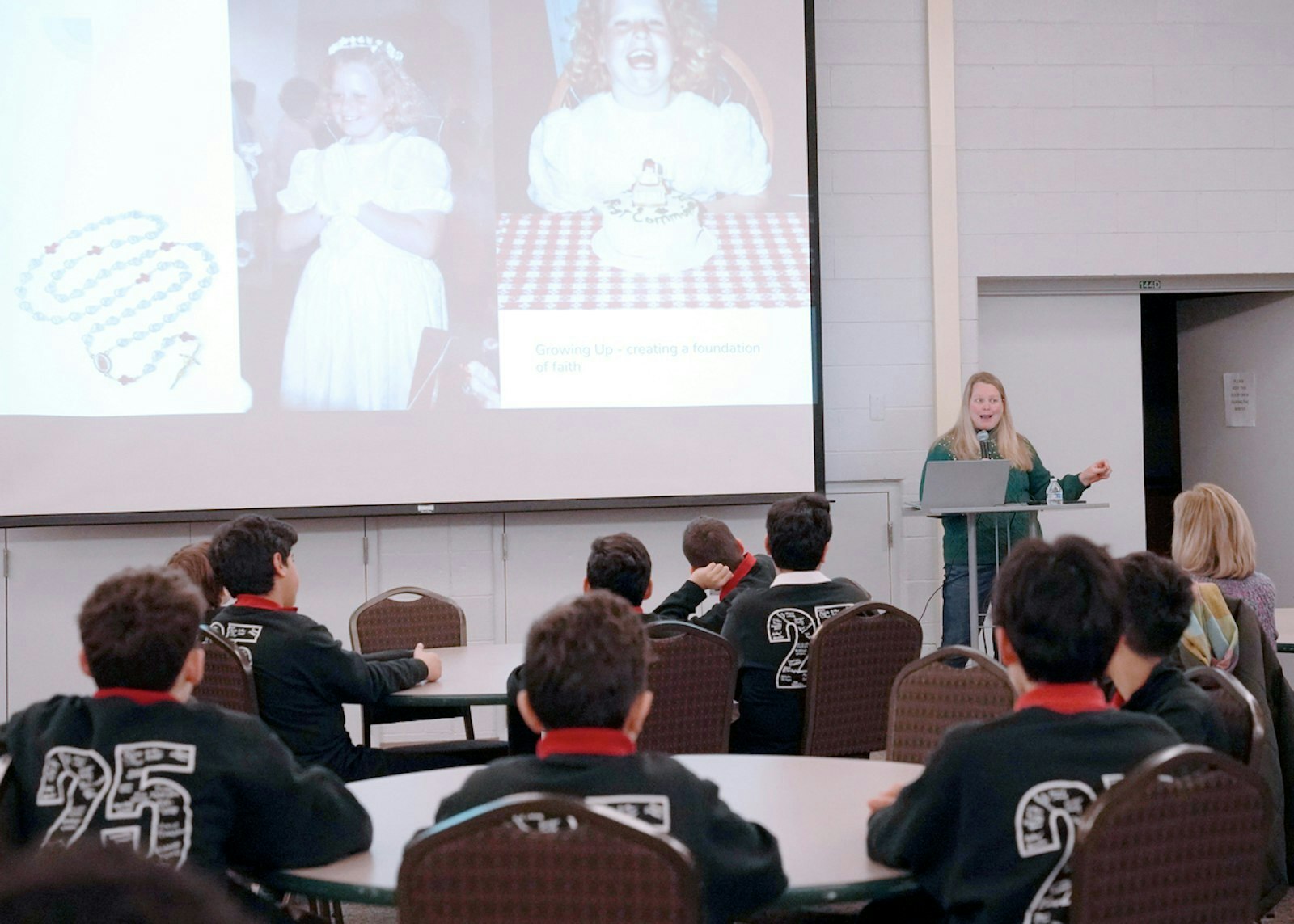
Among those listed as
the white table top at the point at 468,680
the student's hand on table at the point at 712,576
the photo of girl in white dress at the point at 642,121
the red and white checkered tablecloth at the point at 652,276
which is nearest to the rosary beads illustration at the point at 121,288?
the red and white checkered tablecloth at the point at 652,276

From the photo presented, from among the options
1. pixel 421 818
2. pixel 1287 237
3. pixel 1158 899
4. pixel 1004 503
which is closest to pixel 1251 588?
pixel 1004 503

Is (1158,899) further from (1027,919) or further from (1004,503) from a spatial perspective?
(1004,503)

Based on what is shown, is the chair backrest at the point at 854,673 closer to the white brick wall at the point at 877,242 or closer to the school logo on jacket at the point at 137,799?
the school logo on jacket at the point at 137,799

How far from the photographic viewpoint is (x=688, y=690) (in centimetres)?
303

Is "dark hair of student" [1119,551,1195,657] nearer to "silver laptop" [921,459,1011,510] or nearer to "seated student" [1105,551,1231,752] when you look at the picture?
"seated student" [1105,551,1231,752]

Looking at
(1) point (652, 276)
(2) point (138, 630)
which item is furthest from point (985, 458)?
(2) point (138, 630)

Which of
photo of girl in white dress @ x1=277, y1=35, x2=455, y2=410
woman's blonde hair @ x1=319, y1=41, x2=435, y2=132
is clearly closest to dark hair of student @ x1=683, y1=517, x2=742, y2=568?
photo of girl in white dress @ x1=277, y1=35, x2=455, y2=410

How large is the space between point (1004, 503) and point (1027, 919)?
3444mm

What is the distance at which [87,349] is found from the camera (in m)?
5.43

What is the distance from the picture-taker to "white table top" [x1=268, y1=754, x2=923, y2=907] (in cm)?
170

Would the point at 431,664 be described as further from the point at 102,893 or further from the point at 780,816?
the point at 102,893

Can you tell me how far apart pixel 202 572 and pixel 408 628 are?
37.4 inches

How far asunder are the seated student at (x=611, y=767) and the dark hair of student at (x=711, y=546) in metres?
2.39

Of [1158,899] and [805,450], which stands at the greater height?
[805,450]
